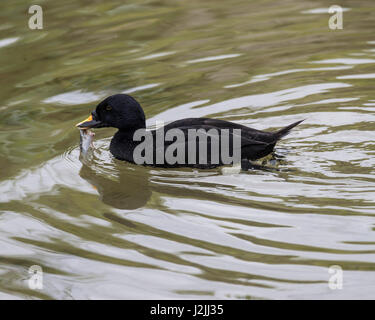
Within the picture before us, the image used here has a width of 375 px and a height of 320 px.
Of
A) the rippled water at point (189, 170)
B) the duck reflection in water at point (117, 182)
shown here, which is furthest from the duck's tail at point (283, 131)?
the duck reflection in water at point (117, 182)

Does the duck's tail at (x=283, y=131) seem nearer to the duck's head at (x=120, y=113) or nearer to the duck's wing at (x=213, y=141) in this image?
the duck's wing at (x=213, y=141)

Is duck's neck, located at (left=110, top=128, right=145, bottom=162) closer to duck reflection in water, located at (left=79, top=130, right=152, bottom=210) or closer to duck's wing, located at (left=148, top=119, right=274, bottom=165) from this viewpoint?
duck reflection in water, located at (left=79, top=130, right=152, bottom=210)

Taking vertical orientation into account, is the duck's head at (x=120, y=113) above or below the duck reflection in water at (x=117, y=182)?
above

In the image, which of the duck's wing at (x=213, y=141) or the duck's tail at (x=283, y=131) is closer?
the duck's wing at (x=213, y=141)

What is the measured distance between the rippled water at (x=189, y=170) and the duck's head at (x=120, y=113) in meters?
0.42

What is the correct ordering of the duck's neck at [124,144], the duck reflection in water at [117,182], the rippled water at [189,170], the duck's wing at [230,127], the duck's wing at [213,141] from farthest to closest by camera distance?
the duck's neck at [124,144]
the duck's wing at [230,127]
the duck's wing at [213,141]
the duck reflection in water at [117,182]
the rippled water at [189,170]

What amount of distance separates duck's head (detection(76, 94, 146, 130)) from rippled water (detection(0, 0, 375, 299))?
0.42 meters

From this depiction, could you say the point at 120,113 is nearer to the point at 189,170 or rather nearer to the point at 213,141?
the point at 189,170

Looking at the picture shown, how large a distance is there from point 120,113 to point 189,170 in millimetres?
968

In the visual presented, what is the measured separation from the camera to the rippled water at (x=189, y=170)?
4859 millimetres

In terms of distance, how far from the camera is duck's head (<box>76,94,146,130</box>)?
7.11 metres

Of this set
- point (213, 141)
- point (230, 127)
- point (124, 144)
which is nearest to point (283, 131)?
point (230, 127)

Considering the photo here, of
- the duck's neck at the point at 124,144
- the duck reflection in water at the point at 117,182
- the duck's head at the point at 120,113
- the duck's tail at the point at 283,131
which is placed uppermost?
the duck's head at the point at 120,113

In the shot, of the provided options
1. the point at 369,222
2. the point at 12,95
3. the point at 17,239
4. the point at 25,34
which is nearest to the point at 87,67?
the point at 12,95
